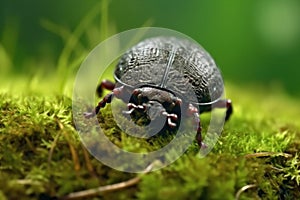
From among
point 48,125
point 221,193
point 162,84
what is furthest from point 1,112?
point 221,193

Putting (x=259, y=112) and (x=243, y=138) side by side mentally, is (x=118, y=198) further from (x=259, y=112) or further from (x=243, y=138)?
(x=259, y=112)

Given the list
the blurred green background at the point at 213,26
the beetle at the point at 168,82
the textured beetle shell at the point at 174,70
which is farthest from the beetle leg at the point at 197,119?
the blurred green background at the point at 213,26

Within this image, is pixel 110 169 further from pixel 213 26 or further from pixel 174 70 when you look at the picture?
pixel 213 26

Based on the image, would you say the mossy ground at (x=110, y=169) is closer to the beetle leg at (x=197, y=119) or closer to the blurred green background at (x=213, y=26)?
the beetle leg at (x=197, y=119)

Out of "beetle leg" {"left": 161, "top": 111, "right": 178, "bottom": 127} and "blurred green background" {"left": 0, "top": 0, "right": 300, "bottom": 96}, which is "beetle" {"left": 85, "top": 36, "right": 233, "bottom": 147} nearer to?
"beetle leg" {"left": 161, "top": 111, "right": 178, "bottom": 127}

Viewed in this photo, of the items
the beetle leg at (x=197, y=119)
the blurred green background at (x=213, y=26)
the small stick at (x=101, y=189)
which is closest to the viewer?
the small stick at (x=101, y=189)

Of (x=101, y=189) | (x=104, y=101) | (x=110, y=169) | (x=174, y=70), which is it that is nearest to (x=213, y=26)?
(x=174, y=70)

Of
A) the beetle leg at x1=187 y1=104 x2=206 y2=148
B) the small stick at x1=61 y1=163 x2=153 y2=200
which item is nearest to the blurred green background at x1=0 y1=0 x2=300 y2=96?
the beetle leg at x1=187 y1=104 x2=206 y2=148
